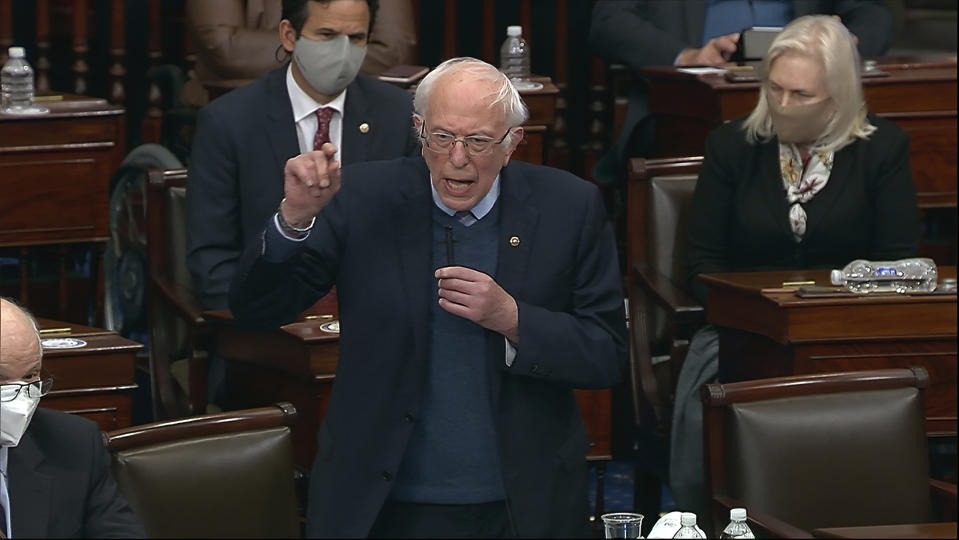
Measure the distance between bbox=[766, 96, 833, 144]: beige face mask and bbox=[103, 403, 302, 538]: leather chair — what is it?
5.37 feet

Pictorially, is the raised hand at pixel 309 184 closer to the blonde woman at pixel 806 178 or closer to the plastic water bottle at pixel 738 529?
the plastic water bottle at pixel 738 529

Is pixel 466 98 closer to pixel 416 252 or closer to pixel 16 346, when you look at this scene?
pixel 416 252

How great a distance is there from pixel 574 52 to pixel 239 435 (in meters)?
3.55

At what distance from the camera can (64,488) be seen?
Result: 256cm

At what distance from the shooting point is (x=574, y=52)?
20.0 ft

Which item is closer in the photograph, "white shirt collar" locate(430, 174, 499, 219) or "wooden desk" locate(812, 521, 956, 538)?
"wooden desk" locate(812, 521, 956, 538)

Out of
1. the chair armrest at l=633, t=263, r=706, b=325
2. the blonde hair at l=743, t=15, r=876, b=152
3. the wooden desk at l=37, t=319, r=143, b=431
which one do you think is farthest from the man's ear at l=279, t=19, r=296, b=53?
the blonde hair at l=743, t=15, r=876, b=152

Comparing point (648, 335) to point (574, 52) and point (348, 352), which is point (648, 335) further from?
point (574, 52)

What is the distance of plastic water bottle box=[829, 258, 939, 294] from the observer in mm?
3660

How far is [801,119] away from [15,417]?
6.80ft

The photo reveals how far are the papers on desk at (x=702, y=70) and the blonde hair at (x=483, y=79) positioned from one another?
2.03 metres

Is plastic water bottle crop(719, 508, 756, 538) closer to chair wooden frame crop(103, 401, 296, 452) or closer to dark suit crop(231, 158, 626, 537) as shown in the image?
dark suit crop(231, 158, 626, 537)

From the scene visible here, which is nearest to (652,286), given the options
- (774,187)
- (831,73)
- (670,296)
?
(670,296)

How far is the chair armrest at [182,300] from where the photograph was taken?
146 inches
